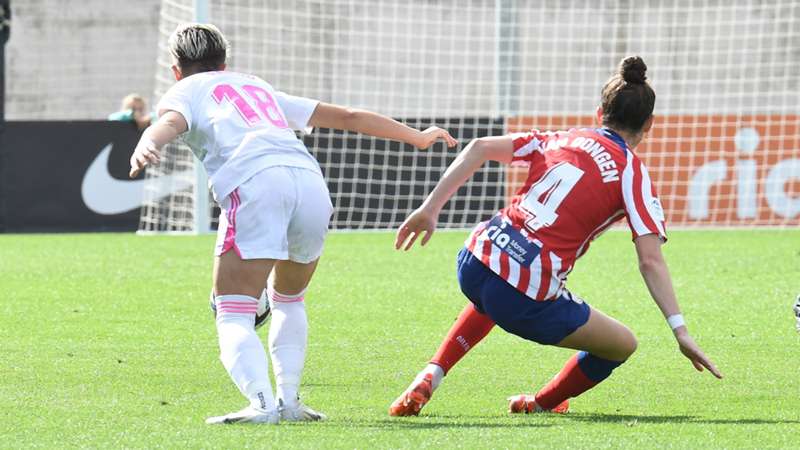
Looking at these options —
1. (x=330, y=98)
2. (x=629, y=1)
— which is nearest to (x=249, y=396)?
(x=330, y=98)

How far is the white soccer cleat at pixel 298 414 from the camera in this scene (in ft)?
15.1

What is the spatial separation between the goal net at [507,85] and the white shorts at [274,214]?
943 centimetres

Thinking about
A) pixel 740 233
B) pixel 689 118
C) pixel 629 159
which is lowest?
pixel 740 233

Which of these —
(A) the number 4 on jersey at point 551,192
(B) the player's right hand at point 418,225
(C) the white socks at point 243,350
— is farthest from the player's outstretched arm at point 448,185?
(C) the white socks at point 243,350

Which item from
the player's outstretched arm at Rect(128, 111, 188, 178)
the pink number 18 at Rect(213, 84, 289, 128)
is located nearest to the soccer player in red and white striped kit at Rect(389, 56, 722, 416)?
the pink number 18 at Rect(213, 84, 289, 128)

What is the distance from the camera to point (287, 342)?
4770mm

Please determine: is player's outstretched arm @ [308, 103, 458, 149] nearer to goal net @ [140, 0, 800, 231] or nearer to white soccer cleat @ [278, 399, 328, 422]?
white soccer cleat @ [278, 399, 328, 422]

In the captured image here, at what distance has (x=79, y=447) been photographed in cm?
406

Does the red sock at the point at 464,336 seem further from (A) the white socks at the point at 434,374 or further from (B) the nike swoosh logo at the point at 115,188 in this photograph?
(B) the nike swoosh logo at the point at 115,188

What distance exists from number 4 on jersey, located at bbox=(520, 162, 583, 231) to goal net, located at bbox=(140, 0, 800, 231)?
958cm

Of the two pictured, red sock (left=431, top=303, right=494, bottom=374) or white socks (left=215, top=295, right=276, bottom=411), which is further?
red sock (left=431, top=303, right=494, bottom=374)

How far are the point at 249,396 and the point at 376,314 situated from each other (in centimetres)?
347

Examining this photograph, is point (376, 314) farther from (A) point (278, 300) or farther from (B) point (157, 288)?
(A) point (278, 300)

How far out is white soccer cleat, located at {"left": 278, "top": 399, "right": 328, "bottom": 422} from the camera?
4613 millimetres
